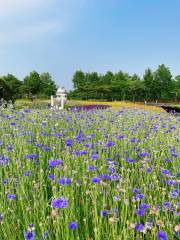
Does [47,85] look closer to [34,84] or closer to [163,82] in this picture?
[34,84]

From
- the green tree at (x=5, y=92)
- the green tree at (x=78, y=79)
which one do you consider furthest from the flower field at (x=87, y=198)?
the green tree at (x=78, y=79)

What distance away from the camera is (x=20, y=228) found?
261 centimetres

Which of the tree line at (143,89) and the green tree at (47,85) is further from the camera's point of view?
the green tree at (47,85)

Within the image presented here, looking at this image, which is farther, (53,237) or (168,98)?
(168,98)

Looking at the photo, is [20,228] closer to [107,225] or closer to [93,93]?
[107,225]

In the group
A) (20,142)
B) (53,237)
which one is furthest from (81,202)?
(20,142)

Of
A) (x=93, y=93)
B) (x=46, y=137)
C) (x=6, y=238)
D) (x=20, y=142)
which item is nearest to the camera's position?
(x=6, y=238)

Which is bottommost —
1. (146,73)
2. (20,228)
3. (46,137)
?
(20,228)

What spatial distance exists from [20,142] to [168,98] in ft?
175

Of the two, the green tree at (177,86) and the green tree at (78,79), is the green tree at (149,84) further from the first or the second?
the green tree at (78,79)

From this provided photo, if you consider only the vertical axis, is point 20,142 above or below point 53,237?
above

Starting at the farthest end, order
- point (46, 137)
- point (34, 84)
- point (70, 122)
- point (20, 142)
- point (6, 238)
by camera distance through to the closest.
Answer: point (34, 84) → point (70, 122) → point (46, 137) → point (20, 142) → point (6, 238)

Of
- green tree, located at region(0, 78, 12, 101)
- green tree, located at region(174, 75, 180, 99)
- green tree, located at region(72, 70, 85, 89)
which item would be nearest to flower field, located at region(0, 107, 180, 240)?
green tree, located at region(0, 78, 12, 101)

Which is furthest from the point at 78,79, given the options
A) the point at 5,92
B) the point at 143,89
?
the point at 5,92
